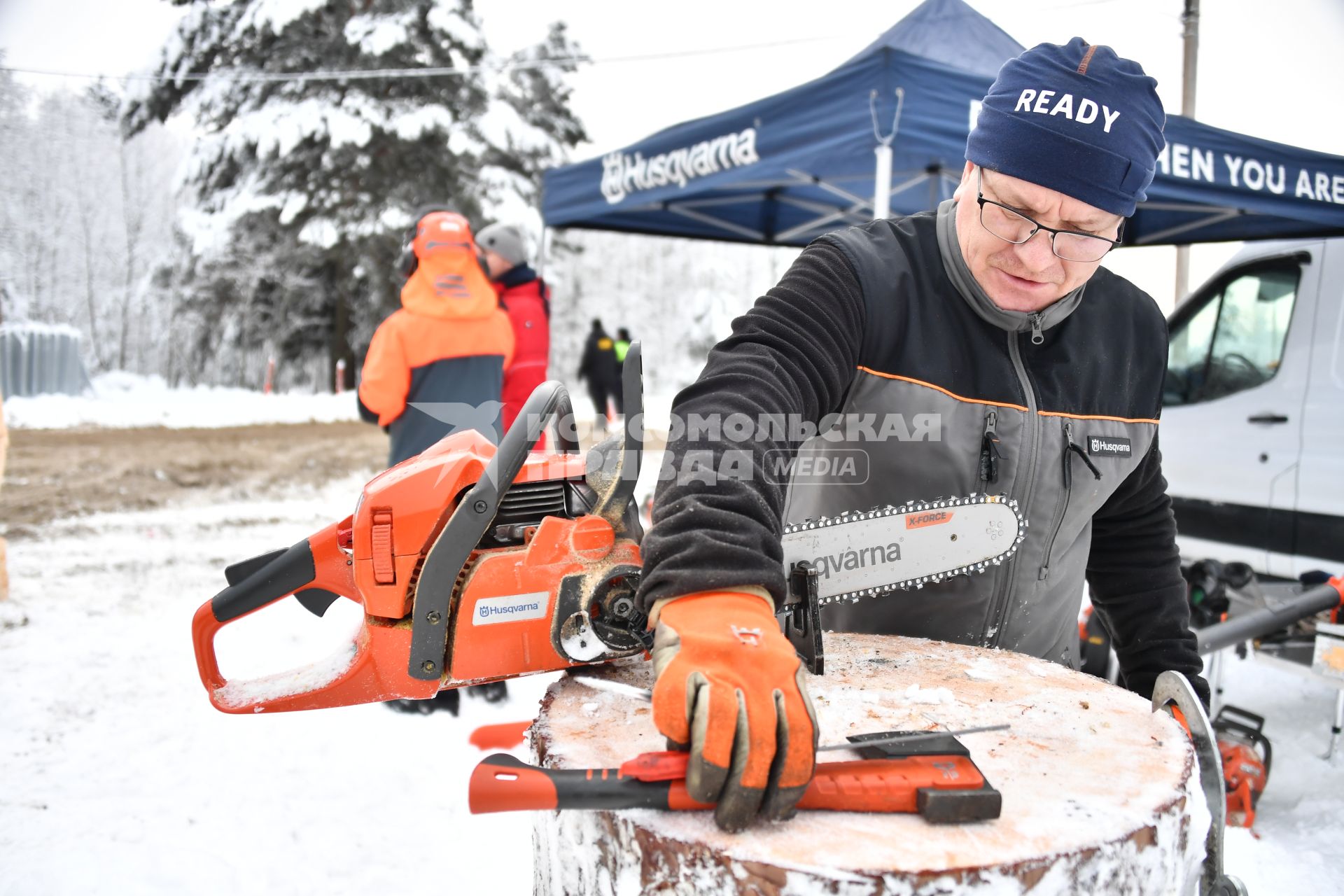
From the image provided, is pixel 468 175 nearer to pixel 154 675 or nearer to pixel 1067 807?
pixel 154 675

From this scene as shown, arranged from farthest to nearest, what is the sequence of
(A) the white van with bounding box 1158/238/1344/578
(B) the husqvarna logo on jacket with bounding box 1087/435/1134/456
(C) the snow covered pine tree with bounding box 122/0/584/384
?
1. (C) the snow covered pine tree with bounding box 122/0/584/384
2. (A) the white van with bounding box 1158/238/1344/578
3. (B) the husqvarna logo on jacket with bounding box 1087/435/1134/456

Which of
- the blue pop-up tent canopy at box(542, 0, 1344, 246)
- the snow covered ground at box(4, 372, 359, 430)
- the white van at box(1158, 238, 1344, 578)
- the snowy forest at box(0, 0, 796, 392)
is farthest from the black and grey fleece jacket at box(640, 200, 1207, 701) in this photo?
the snowy forest at box(0, 0, 796, 392)

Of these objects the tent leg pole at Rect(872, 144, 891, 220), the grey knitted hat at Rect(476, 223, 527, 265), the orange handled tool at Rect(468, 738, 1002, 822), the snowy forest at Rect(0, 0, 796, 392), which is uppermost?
the snowy forest at Rect(0, 0, 796, 392)

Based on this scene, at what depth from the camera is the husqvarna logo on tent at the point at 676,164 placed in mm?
4891

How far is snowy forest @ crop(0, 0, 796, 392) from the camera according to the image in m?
13.6

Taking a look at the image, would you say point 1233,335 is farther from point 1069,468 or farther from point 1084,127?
point 1084,127

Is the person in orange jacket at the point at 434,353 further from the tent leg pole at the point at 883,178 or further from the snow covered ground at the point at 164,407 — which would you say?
the snow covered ground at the point at 164,407

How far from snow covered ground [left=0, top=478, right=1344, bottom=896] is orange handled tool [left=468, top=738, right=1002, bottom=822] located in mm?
1644

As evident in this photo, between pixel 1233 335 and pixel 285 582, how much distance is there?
459cm

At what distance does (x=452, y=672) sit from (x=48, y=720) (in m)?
2.73

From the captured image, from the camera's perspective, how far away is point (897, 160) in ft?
19.9

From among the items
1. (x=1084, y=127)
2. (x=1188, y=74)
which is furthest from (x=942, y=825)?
(x=1188, y=74)

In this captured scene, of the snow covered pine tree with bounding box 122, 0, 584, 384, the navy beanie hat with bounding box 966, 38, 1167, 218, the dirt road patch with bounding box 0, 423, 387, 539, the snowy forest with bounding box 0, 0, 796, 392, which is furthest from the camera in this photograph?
the snow covered pine tree with bounding box 122, 0, 584, 384

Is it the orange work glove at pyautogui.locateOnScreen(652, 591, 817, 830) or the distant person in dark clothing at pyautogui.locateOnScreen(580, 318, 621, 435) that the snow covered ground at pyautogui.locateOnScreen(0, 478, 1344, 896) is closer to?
the orange work glove at pyautogui.locateOnScreen(652, 591, 817, 830)
